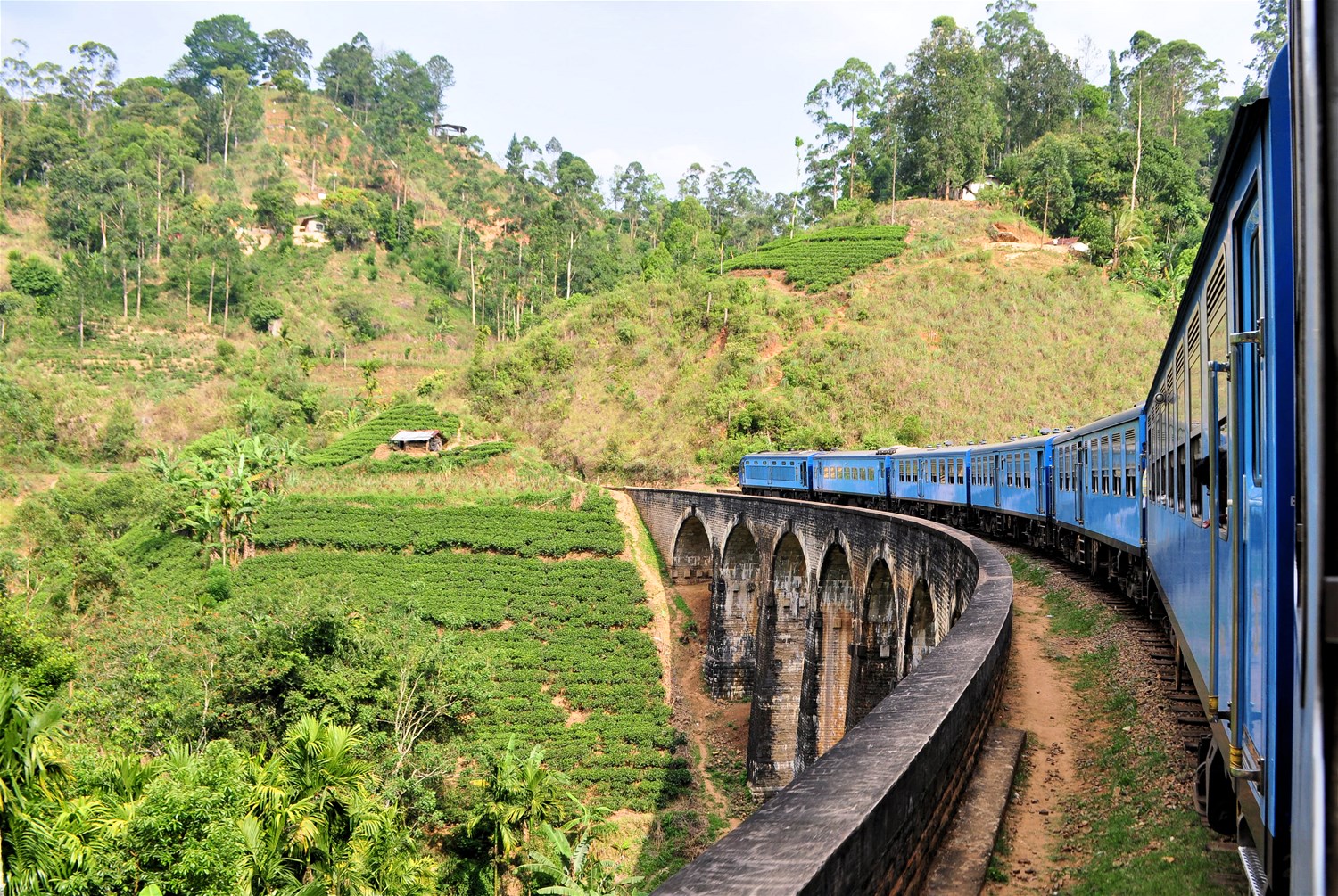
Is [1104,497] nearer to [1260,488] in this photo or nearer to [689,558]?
[1260,488]

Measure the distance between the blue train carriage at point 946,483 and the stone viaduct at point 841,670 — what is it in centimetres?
310

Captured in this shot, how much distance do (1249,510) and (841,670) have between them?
51.3ft

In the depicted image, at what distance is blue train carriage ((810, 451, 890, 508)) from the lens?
918 inches

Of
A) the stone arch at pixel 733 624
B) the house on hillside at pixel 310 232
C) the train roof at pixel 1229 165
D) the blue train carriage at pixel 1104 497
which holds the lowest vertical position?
the stone arch at pixel 733 624

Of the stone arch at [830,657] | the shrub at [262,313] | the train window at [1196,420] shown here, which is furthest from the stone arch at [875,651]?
the shrub at [262,313]

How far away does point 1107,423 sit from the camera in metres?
10.4

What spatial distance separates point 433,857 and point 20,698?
9.28 metres

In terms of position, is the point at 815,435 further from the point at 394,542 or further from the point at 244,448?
the point at 244,448

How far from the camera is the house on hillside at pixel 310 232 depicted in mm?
74875

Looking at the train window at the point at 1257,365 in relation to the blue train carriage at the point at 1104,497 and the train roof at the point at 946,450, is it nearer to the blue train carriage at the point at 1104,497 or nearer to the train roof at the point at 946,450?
the blue train carriage at the point at 1104,497

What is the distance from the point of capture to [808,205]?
251 ft

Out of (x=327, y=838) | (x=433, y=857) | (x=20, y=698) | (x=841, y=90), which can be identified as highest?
(x=841, y=90)

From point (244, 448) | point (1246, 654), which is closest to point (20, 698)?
point (1246, 654)

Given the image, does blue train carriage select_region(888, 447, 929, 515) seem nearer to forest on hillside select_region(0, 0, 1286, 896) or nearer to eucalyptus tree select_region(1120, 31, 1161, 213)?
forest on hillside select_region(0, 0, 1286, 896)
